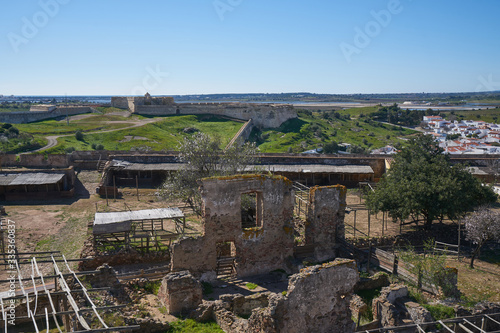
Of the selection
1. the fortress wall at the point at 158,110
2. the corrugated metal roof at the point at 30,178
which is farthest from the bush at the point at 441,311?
the fortress wall at the point at 158,110

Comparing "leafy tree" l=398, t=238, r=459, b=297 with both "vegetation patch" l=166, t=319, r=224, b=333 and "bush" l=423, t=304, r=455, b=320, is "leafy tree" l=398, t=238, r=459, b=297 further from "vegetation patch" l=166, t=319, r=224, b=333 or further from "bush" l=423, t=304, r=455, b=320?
"vegetation patch" l=166, t=319, r=224, b=333

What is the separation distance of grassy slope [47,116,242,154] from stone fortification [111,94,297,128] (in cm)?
296

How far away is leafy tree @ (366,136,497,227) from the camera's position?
1945 centimetres

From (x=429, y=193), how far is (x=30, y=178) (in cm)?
2689

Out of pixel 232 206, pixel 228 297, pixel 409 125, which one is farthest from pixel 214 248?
pixel 409 125

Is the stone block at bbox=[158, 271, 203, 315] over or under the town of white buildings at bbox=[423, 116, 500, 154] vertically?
under

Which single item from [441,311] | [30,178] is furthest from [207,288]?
[30,178]

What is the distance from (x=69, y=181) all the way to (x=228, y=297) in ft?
75.3

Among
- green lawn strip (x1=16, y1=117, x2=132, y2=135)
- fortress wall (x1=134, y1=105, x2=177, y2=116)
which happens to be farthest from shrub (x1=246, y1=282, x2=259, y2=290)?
fortress wall (x1=134, y1=105, x2=177, y2=116)

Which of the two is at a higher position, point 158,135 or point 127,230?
point 158,135

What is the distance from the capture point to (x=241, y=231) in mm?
15883

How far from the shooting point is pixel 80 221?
78.3 ft

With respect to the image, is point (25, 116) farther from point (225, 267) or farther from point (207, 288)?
point (207, 288)

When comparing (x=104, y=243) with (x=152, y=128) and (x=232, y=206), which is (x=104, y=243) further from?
(x=152, y=128)
